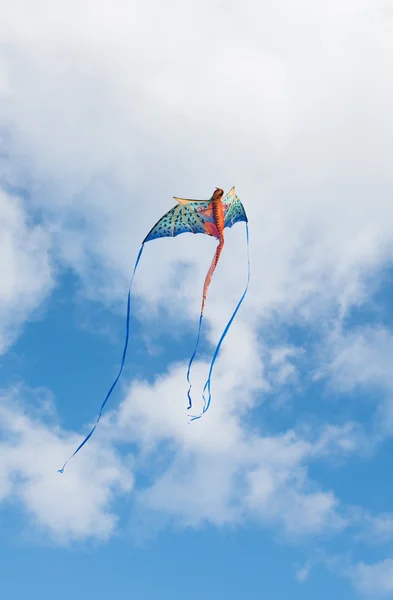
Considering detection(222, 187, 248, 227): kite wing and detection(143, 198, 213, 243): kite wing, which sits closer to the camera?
detection(143, 198, 213, 243): kite wing

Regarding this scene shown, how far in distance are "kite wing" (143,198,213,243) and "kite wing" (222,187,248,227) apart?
1.15 m

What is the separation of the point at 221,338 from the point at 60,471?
795 cm

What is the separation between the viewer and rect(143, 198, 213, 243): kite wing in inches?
965

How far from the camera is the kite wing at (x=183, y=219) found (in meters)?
24.5

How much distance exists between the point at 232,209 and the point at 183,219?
9.30ft

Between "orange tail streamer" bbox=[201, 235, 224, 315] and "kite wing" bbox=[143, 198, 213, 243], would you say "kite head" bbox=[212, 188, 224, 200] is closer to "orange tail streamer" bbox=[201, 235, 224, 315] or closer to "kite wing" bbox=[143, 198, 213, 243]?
"kite wing" bbox=[143, 198, 213, 243]

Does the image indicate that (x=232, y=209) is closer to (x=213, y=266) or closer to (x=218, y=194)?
(x=218, y=194)

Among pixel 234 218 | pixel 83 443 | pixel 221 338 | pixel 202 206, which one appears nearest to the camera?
pixel 83 443

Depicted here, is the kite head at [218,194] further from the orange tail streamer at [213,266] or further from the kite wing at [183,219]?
the orange tail streamer at [213,266]

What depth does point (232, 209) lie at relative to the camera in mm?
26500

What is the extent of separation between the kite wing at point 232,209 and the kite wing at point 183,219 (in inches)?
45.4

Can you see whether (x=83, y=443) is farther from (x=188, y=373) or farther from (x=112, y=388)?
(x=188, y=373)

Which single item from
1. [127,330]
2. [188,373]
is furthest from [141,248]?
[188,373]

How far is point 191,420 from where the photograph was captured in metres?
18.2
